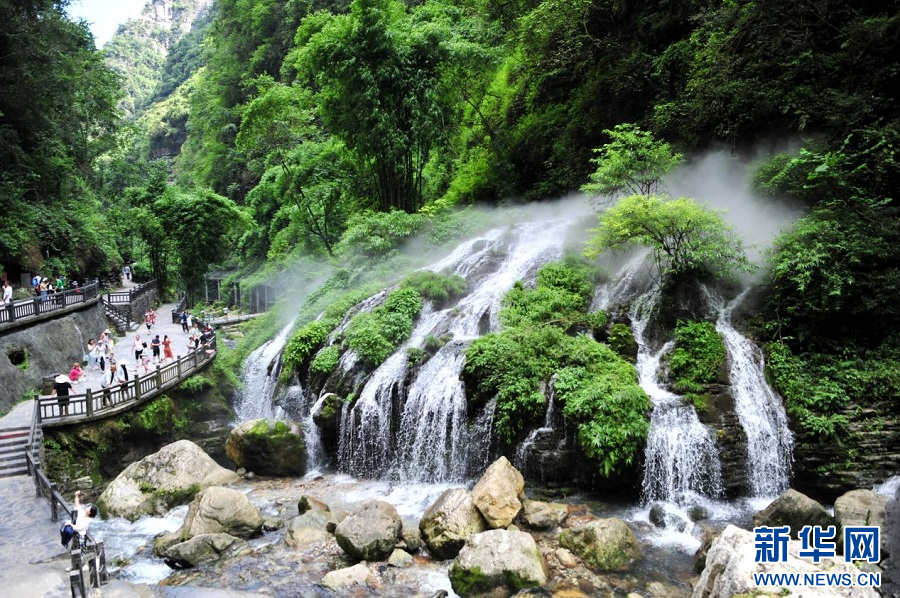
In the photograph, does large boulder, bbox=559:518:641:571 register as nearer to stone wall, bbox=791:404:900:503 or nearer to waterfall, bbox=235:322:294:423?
stone wall, bbox=791:404:900:503

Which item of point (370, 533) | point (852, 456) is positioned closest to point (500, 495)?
point (370, 533)

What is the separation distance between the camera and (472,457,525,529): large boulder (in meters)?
12.2

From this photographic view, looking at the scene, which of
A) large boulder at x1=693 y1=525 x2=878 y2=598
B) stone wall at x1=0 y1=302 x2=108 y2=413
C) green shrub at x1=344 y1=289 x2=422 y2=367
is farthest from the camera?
stone wall at x1=0 y1=302 x2=108 y2=413

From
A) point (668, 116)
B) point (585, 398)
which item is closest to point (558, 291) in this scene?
point (585, 398)

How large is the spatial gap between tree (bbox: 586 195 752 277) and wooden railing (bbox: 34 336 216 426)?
15.6 m

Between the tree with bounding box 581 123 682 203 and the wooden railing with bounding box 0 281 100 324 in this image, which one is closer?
the tree with bounding box 581 123 682 203

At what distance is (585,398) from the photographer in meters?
14.0

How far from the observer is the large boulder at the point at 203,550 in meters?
12.3

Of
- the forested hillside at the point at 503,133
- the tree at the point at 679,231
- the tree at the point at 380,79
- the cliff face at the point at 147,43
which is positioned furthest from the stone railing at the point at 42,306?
the cliff face at the point at 147,43

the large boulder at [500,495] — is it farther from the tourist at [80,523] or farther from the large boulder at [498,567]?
the tourist at [80,523]

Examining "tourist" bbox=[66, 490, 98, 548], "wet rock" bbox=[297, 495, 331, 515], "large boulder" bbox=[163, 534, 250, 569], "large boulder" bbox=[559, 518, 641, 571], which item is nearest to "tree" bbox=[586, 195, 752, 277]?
"large boulder" bbox=[559, 518, 641, 571]

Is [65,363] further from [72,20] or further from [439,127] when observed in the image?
[72,20]

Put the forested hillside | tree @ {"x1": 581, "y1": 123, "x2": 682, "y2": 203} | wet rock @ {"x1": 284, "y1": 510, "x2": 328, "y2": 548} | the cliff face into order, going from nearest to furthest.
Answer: wet rock @ {"x1": 284, "y1": 510, "x2": 328, "y2": 548}
the forested hillside
tree @ {"x1": 581, "y1": 123, "x2": 682, "y2": 203}
the cliff face

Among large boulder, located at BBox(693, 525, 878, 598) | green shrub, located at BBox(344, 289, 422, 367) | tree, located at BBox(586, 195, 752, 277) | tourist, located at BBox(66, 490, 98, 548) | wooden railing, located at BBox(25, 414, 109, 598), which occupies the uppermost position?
tree, located at BBox(586, 195, 752, 277)
